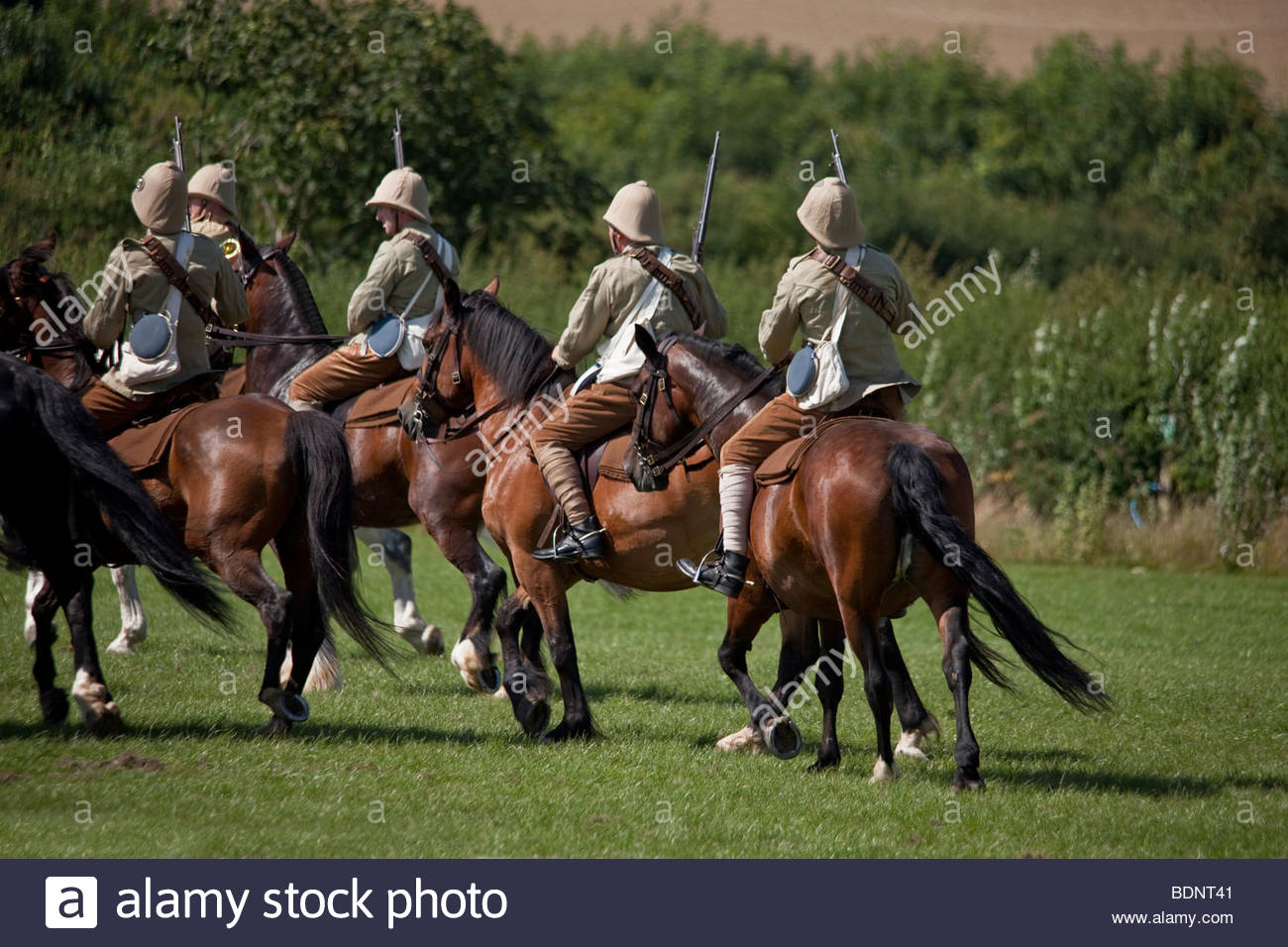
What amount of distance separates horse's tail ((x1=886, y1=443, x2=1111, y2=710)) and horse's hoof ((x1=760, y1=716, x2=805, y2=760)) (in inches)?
55.3

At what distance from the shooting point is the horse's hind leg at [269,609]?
8.02m

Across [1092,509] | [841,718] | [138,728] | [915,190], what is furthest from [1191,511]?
[915,190]

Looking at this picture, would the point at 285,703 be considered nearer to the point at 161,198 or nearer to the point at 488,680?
the point at 488,680

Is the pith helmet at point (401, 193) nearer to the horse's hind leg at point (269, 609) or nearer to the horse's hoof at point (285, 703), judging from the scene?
the horse's hind leg at point (269, 609)

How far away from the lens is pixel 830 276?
784cm

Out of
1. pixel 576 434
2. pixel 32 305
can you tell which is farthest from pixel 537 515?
pixel 32 305

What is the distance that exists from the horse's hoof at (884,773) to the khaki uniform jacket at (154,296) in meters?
4.40

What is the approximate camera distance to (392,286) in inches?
416

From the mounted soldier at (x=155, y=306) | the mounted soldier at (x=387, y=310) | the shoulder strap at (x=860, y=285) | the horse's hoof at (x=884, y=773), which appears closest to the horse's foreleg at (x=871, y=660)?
the horse's hoof at (x=884, y=773)

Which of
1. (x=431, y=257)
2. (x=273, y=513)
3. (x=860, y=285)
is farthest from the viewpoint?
(x=431, y=257)

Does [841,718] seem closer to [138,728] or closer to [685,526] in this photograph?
[685,526]

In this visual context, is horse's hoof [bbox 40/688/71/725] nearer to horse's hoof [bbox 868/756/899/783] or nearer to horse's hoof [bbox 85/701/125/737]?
horse's hoof [bbox 85/701/125/737]

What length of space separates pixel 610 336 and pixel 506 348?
2.70 ft

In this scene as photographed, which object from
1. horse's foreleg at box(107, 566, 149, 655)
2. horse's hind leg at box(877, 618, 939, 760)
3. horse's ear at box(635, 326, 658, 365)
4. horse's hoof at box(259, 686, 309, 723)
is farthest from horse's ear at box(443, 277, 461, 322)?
horse's foreleg at box(107, 566, 149, 655)
